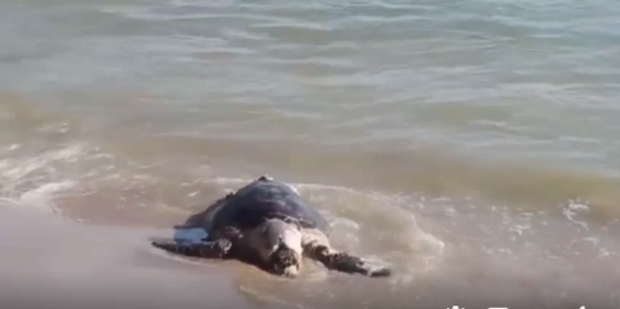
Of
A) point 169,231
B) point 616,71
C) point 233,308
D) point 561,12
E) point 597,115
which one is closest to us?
point 233,308

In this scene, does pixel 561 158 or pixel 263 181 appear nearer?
pixel 263 181

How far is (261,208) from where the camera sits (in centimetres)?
615

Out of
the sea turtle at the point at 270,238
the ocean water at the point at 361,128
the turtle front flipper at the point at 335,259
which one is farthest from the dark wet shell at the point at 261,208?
the ocean water at the point at 361,128

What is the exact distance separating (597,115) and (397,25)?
3559mm

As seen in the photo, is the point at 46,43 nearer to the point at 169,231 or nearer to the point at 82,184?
the point at 82,184

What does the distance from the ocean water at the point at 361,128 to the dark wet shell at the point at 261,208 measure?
33 cm

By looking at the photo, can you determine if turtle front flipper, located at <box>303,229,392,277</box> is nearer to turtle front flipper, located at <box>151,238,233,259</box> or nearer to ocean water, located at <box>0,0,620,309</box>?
ocean water, located at <box>0,0,620,309</box>

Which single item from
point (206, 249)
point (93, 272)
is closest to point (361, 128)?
point (206, 249)

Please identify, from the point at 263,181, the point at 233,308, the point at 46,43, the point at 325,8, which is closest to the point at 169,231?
the point at 263,181

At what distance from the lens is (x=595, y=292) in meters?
5.82

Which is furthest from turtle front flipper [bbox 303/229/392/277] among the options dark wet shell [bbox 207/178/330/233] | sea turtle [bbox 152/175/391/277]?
dark wet shell [bbox 207/178/330/233]

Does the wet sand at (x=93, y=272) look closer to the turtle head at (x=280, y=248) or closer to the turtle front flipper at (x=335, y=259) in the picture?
the turtle head at (x=280, y=248)

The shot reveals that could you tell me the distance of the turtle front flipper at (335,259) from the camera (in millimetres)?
5777

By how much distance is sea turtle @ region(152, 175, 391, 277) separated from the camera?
19.0ft
